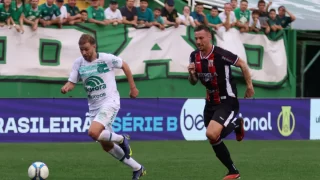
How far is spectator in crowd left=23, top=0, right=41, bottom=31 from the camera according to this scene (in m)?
20.0

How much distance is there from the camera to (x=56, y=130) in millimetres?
19703

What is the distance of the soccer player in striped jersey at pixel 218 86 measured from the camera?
11.7 meters

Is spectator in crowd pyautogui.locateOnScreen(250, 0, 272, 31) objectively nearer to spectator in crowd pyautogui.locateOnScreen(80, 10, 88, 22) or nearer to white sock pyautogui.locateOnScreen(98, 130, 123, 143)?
spectator in crowd pyautogui.locateOnScreen(80, 10, 88, 22)

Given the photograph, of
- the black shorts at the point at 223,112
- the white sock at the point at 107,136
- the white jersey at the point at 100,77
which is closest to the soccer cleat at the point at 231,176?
the black shorts at the point at 223,112

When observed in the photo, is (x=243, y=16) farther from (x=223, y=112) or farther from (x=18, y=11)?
(x=223, y=112)

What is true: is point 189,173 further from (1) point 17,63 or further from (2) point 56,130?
(1) point 17,63

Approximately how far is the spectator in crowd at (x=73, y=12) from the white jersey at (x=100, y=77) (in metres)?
9.03

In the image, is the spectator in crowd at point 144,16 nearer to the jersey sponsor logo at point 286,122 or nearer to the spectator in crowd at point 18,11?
the spectator in crowd at point 18,11

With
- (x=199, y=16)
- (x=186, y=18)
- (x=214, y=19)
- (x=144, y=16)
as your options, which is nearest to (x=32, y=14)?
(x=144, y=16)

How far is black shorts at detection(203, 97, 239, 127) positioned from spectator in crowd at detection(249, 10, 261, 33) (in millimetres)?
11301

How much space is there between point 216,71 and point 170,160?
11.1 feet

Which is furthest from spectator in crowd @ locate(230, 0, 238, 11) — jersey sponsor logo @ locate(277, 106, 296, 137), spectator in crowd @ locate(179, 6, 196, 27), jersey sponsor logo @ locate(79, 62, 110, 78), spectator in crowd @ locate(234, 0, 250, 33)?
jersey sponsor logo @ locate(79, 62, 110, 78)

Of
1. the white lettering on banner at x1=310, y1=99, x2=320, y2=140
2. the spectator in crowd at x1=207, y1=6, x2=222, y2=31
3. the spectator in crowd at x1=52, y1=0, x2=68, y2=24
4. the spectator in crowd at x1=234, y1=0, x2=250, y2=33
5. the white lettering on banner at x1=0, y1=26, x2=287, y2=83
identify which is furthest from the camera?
the spectator in crowd at x1=234, y1=0, x2=250, y2=33

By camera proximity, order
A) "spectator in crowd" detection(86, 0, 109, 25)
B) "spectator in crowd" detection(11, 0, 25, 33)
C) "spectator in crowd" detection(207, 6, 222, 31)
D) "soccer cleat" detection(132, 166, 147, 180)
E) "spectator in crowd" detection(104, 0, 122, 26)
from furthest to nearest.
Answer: "spectator in crowd" detection(207, 6, 222, 31), "spectator in crowd" detection(104, 0, 122, 26), "spectator in crowd" detection(86, 0, 109, 25), "spectator in crowd" detection(11, 0, 25, 33), "soccer cleat" detection(132, 166, 147, 180)
